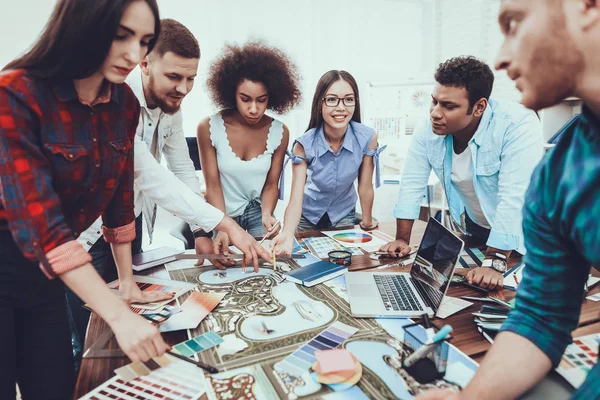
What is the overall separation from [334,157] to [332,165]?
0.05 m

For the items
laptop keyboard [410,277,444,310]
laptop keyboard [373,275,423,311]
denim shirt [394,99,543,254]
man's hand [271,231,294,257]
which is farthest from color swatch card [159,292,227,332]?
denim shirt [394,99,543,254]

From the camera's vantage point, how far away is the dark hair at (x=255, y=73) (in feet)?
6.86

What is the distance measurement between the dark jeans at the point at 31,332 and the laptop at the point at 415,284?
818 millimetres

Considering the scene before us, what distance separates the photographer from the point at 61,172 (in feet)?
3.07

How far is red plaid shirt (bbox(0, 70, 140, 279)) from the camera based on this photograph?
817 millimetres

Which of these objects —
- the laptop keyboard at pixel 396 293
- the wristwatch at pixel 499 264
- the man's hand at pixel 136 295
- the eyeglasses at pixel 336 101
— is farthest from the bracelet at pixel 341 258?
the eyeglasses at pixel 336 101

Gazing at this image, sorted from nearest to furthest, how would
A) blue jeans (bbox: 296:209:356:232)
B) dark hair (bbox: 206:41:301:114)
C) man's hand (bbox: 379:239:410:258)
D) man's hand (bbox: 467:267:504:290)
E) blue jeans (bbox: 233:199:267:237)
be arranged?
man's hand (bbox: 467:267:504:290) < man's hand (bbox: 379:239:410:258) < dark hair (bbox: 206:41:301:114) < blue jeans (bbox: 233:199:267:237) < blue jeans (bbox: 296:209:356:232)

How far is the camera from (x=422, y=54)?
4281 mm

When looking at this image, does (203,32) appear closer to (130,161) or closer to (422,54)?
(422,54)

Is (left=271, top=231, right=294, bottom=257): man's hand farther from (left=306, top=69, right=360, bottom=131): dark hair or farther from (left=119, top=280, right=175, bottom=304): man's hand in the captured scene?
(left=306, top=69, right=360, bottom=131): dark hair

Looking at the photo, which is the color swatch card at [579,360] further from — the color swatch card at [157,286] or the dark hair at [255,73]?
the dark hair at [255,73]

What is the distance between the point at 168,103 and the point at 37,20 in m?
2.24

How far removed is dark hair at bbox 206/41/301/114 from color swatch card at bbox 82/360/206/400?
1.49 metres

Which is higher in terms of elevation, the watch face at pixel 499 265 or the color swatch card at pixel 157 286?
the watch face at pixel 499 265
